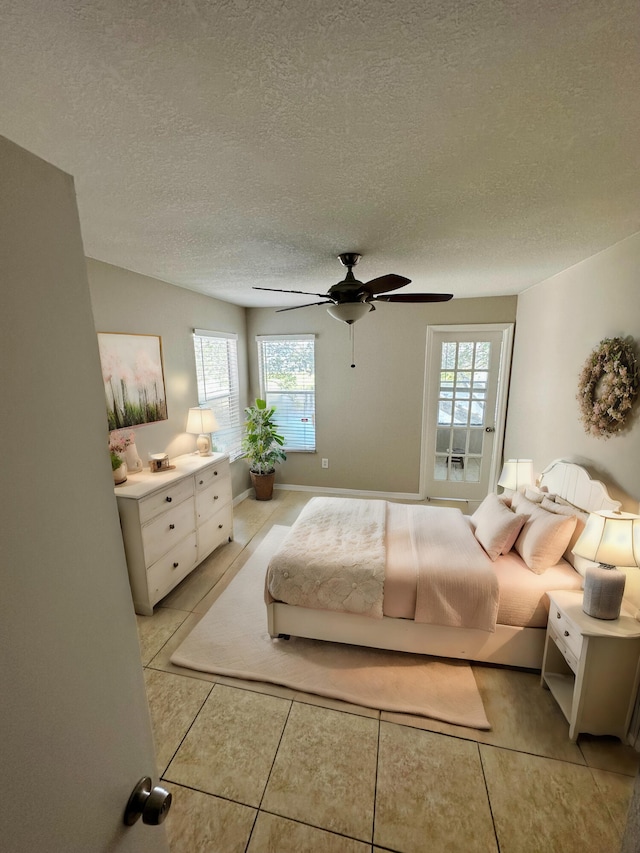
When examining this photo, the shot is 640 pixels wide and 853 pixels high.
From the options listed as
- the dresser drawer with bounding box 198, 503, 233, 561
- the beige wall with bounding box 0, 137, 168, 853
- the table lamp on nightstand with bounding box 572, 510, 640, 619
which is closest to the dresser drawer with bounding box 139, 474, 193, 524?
the dresser drawer with bounding box 198, 503, 233, 561

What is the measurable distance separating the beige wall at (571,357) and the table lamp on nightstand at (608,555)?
0.33 metres

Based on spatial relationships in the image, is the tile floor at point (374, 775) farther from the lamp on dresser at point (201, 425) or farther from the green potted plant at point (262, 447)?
the green potted plant at point (262, 447)

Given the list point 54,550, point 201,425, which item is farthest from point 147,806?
point 201,425

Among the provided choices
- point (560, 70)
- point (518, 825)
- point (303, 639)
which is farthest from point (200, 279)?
point (518, 825)

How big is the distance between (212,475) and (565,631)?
2.78m

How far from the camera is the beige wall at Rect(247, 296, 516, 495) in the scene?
4270 millimetres

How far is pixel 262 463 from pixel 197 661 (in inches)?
105

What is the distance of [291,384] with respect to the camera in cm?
480

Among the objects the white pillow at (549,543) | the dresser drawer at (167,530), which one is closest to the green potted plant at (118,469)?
the dresser drawer at (167,530)

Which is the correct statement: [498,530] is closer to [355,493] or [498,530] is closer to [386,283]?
[386,283]

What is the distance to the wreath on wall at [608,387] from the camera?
1962 mm

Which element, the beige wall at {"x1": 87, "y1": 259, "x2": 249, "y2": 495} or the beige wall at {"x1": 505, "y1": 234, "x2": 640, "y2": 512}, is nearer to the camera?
the beige wall at {"x1": 505, "y1": 234, "x2": 640, "y2": 512}

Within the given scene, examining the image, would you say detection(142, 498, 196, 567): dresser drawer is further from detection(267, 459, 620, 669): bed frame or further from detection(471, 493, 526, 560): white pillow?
detection(471, 493, 526, 560): white pillow

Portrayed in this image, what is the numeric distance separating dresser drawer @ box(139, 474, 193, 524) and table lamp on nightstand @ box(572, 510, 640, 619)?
8.63 ft
